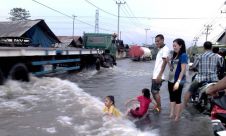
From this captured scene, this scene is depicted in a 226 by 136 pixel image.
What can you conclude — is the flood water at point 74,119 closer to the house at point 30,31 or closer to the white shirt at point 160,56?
the white shirt at point 160,56

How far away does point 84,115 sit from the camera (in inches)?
344

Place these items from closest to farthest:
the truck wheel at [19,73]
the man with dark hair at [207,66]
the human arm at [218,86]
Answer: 1. the human arm at [218,86]
2. the man with dark hair at [207,66]
3. the truck wheel at [19,73]

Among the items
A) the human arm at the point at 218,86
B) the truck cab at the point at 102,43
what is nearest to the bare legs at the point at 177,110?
the human arm at the point at 218,86

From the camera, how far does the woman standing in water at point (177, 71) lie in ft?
26.5

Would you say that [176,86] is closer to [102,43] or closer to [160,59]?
[160,59]

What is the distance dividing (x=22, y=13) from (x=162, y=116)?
338 feet

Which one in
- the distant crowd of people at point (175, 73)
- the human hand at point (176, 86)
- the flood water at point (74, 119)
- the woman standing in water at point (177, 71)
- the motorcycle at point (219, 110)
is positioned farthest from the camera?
the distant crowd of people at point (175, 73)

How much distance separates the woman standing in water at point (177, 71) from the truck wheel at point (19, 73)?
6.58 m

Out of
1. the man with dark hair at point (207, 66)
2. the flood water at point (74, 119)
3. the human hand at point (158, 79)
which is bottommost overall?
the flood water at point (74, 119)

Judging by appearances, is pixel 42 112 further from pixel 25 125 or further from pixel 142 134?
pixel 142 134

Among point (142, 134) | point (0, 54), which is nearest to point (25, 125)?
point (142, 134)

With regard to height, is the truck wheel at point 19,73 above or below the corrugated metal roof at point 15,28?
below

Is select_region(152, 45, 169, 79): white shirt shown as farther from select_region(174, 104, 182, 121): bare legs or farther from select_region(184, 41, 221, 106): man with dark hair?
select_region(174, 104, 182, 121): bare legs

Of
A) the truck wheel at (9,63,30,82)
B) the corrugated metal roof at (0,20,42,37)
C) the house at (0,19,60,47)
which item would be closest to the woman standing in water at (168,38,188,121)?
the truck wheel at (9,63,30,82)
